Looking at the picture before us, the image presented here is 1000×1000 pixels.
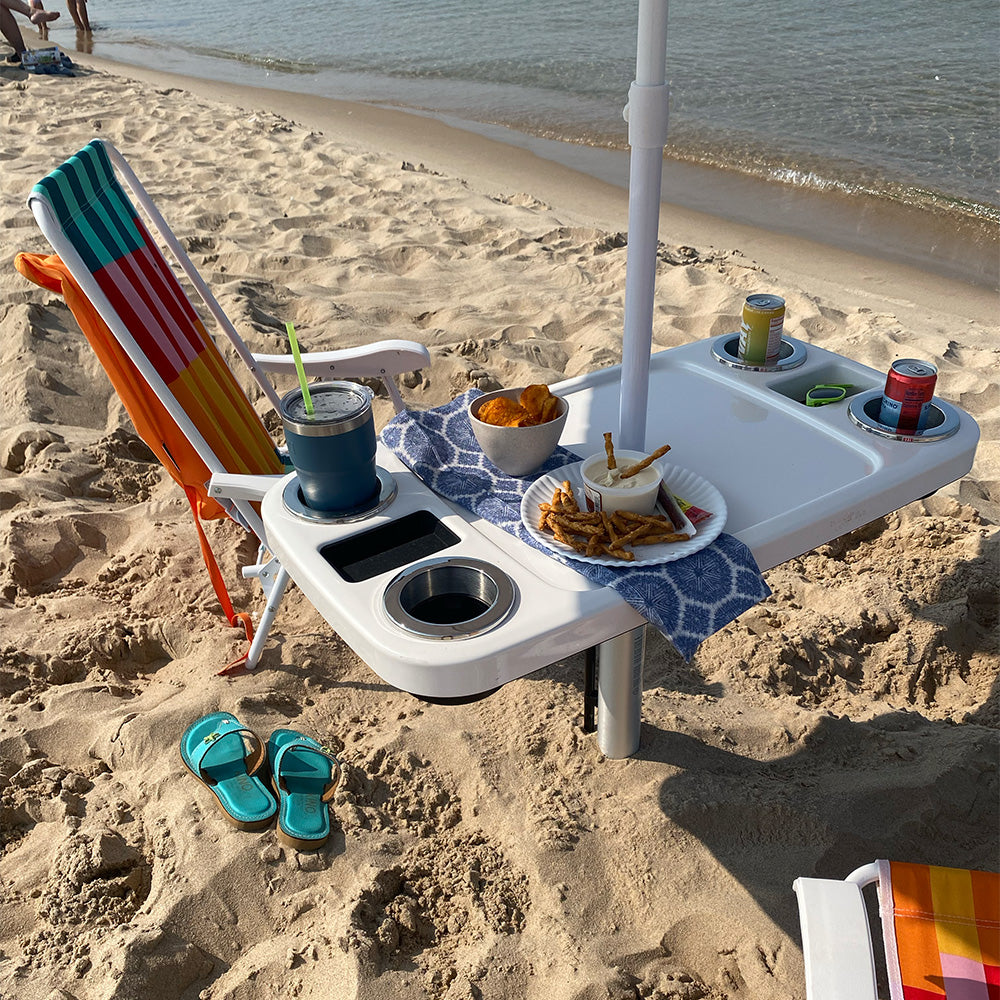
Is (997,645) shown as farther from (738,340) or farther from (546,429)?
(546,429)

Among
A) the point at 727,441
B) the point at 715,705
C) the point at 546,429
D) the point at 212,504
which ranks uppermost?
the point at 546,429

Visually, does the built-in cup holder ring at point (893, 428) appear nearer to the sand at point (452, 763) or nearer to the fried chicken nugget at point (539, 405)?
the fried chicken nugget at point (539, 405)

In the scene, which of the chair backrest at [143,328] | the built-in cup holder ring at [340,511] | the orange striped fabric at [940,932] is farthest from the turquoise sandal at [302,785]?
the orange striped fabric at [940,932]

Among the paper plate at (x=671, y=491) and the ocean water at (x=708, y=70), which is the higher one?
the paper plate at (x=671, y=491)

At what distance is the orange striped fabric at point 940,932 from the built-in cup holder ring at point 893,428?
0.81 m

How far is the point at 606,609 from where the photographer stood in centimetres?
139

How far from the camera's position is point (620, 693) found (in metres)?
2.06

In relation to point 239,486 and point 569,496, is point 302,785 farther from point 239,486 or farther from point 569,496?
point 569,496

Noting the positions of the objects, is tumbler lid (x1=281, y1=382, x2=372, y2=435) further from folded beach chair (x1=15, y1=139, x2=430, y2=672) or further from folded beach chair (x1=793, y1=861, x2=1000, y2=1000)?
folded beach chair (x1=793, y1=861, x2=1000, y2=1000)

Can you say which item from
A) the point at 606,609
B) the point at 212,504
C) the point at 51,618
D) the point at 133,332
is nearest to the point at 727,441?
the point at 606,609

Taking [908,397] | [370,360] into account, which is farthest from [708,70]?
[908,397]

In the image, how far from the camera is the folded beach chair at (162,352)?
221 cm

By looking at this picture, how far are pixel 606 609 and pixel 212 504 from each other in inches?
57.1

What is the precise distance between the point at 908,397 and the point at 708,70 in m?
9.59
